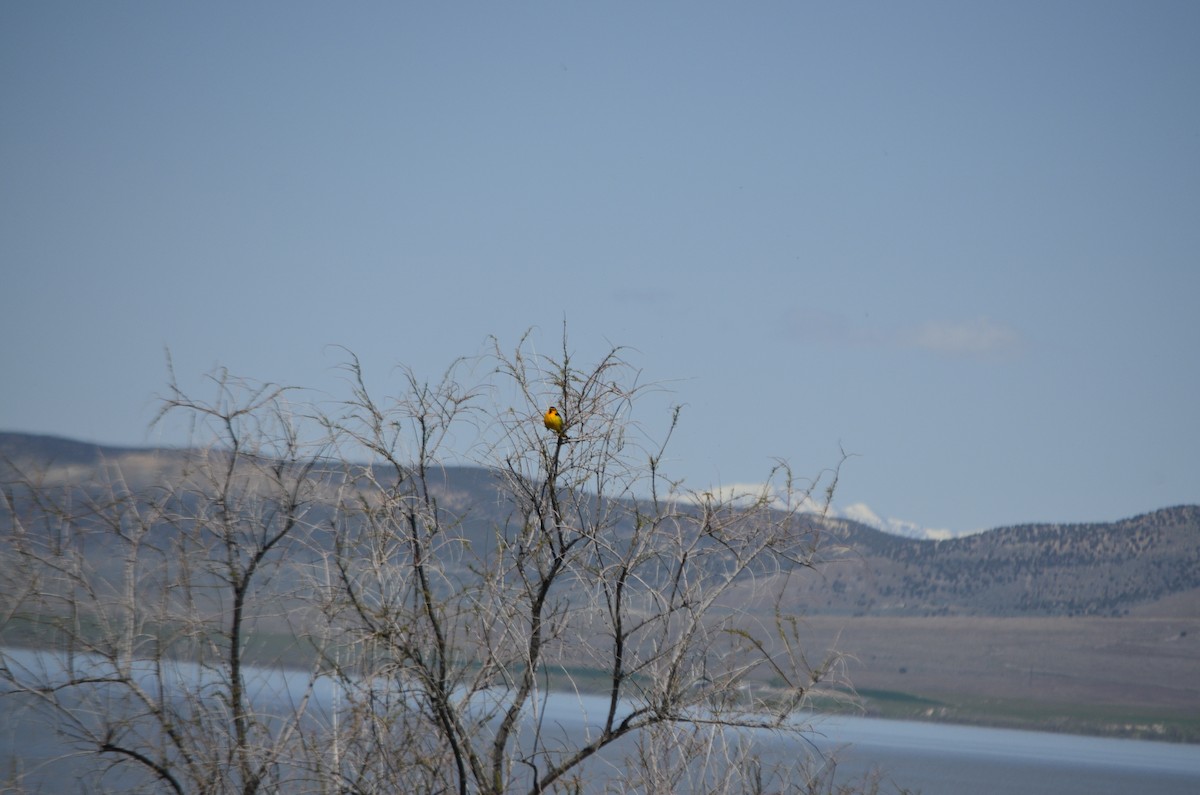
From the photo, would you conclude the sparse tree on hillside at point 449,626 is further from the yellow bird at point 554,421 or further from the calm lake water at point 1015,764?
the calm lake water at point 1015,764

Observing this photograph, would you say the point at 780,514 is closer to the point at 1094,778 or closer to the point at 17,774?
the point at 17,774

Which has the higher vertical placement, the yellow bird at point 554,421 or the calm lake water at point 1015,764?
the yellow bird at point 554,421

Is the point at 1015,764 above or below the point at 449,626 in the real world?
below

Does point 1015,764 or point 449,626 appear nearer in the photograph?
point 449,626

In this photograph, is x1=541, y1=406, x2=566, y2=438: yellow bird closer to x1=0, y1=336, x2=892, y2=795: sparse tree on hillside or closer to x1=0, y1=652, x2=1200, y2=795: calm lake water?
x1=0, y1=336, x2=892, y2=795: sparse tree on hillside

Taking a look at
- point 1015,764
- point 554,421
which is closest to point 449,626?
point 554,421

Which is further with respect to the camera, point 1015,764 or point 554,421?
point 1015,764

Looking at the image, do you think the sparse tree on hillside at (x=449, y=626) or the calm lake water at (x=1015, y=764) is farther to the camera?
the calm lake water at (x=1015, y=764)

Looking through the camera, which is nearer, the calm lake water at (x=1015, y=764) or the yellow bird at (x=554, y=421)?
the yellow bird at (x=554, y=421)

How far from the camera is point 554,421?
9656 millimetres

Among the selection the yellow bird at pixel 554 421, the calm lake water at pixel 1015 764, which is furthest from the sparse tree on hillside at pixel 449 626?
the calm lake water at pixel 1015 764

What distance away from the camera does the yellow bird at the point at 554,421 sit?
965 centimetres

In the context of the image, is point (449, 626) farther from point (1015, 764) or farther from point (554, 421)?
point (1015, 764)

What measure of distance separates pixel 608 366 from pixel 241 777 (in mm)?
3932
